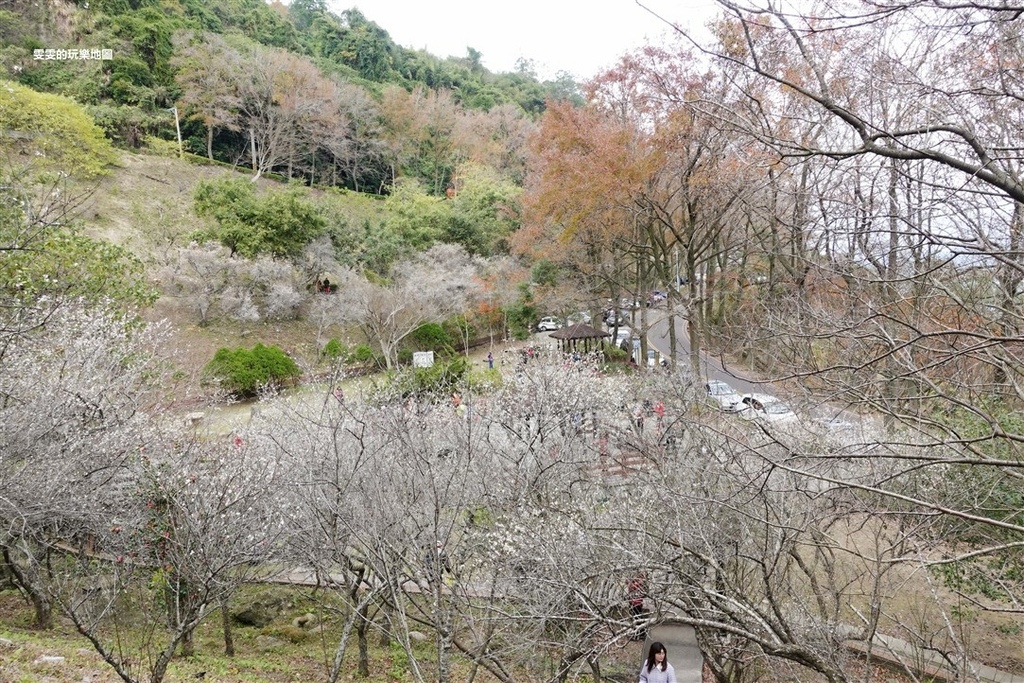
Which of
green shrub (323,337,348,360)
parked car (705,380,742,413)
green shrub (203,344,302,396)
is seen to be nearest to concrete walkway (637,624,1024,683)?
parked car (705,380,742,413)

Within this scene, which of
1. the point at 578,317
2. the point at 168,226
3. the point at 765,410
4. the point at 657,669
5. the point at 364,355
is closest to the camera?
the point at 657,669

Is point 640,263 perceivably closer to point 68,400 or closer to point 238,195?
point 238,195

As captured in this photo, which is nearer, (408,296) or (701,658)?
(701,658)

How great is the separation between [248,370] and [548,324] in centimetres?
1362

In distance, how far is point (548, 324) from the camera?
1081 inches

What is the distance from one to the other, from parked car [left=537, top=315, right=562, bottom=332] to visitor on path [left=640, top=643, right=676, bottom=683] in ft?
65.5

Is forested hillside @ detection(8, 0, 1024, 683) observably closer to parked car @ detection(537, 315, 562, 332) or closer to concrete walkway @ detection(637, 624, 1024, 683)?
concrete walkway @ detection(637, 624, 1024, 683)

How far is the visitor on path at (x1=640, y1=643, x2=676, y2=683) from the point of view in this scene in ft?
17.5

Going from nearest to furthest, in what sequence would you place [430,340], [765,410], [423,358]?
[765,410] → [423,358] → [430,340]

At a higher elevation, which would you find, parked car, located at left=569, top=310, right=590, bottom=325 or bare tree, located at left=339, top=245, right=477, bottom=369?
bare tree, located at left=339, top=245, right=477, bottom=369

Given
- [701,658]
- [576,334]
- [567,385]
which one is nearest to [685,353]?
[576,334]

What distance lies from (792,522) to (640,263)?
48.4 feet

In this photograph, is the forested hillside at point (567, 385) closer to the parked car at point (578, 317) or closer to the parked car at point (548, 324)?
the parked car at point (578, 317)

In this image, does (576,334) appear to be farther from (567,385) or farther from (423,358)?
(567,385)
